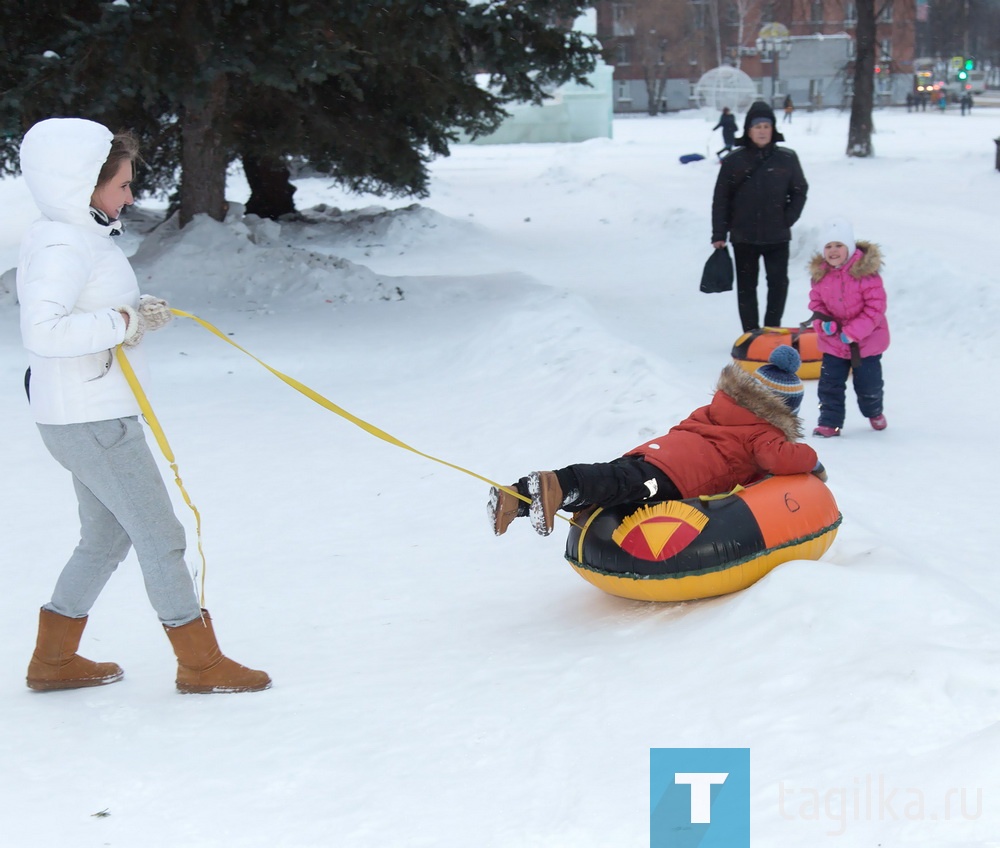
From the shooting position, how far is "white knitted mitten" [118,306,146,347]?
3527 millimetres

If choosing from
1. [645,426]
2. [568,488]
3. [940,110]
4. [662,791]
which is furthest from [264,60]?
[940,110]

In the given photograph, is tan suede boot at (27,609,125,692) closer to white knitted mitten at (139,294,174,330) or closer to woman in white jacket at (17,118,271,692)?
woman in white jacket at (17,118,271,692)

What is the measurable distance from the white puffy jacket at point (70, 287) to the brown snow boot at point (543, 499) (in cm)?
147

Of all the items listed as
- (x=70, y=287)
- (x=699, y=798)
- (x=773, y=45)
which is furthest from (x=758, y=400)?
(x=773, y=45)

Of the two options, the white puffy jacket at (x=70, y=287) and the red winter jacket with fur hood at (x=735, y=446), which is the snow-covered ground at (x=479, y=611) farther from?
the white puffy jacket at (x=70, y=287)

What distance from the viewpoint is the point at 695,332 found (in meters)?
11.1

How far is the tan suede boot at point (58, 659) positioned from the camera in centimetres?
389

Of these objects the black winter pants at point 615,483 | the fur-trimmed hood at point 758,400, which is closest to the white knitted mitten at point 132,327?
the black winter pants at point 615,483

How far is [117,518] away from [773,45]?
6950 centimetres

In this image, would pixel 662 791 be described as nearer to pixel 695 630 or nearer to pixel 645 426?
pixel 695 630

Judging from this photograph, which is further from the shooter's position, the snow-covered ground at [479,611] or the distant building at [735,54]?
the distant building at [735,54]

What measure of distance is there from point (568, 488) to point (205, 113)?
9.51 m

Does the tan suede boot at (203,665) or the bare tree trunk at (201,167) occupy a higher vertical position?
the bare tree trunk at (201,167)

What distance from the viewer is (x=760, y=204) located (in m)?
9.33
